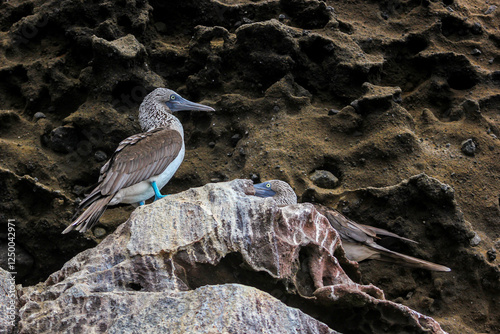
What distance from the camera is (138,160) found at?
5543 millimetres

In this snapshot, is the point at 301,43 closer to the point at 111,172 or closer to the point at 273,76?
the point at 273,76

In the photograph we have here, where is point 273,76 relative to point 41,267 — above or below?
above

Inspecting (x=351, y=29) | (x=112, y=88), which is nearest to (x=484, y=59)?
(x=351, y=29)

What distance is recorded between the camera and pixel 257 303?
11.0 ft

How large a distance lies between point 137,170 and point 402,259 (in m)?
2.73

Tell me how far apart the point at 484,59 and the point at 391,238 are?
3.17m

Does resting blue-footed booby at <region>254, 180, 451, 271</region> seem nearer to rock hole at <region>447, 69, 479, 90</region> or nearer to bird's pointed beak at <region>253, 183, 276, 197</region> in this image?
bird's pointed beak at <region>253, 183, 276, 197</region>

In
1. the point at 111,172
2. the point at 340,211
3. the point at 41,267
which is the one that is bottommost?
the point at 41,267

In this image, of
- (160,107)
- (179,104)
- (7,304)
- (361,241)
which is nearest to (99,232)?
(160,107)

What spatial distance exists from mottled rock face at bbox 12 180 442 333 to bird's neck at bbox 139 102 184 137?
214 centimetres

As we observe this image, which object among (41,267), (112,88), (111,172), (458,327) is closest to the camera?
(458,327)

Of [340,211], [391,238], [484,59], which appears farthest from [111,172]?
[484,59]

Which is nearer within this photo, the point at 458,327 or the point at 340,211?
the point at 458,327

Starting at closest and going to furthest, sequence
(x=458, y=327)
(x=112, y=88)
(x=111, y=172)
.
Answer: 1. (x=458, y=327)
2. (x=111, y=172)
3. (x=112, y=88)
